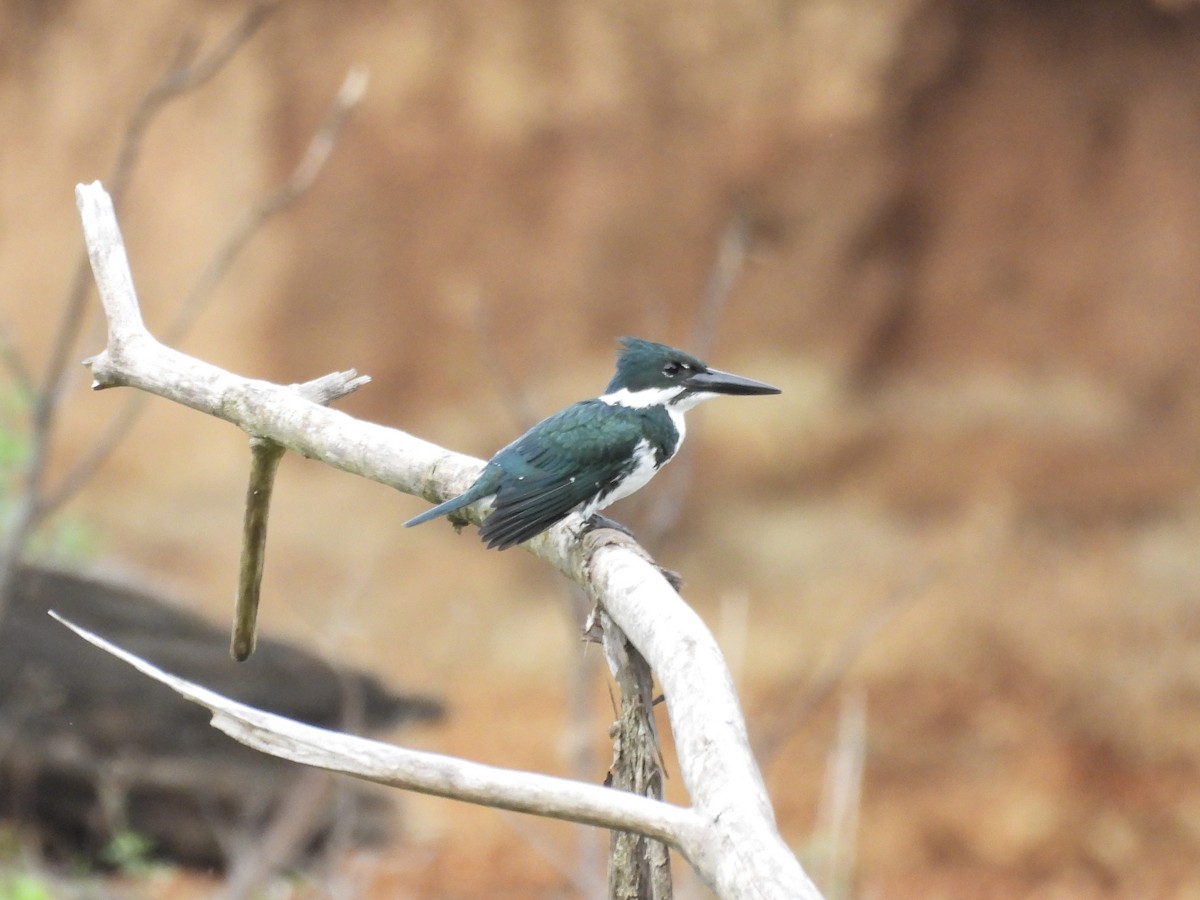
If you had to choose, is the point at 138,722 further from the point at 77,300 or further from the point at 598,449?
the point at 598,449

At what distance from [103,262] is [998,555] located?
4894mm

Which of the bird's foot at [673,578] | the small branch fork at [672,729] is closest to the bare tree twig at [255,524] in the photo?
the small branch fork at [672,729]

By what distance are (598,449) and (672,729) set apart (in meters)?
1.36

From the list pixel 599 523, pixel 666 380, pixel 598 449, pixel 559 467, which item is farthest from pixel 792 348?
pixel 599 523

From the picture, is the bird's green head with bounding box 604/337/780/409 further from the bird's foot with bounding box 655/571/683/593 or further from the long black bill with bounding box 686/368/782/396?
the bird's foot with bounding box 655/571/683/593

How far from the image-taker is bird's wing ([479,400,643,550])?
2.31 metres

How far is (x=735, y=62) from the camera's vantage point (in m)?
6.39

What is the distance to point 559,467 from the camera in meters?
2.54

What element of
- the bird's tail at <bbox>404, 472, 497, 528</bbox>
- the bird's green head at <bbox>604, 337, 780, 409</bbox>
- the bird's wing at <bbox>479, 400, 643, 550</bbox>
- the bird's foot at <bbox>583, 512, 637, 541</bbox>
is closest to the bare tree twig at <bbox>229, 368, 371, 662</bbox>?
the bird's tail at <bbox>404, 472, 497, 528</bbox>

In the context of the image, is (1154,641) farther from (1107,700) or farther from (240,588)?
(240,588)

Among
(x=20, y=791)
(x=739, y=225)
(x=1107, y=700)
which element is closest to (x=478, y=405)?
(x=739, y=225)

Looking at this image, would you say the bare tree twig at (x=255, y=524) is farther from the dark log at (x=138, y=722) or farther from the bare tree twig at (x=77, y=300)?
the dark log at (x=138, y=722)

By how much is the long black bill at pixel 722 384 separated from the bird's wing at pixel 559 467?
141mm

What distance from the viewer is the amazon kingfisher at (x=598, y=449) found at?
7.59 ft
